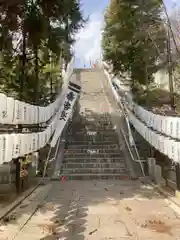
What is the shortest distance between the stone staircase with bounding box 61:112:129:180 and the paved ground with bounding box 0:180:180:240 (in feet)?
9.19

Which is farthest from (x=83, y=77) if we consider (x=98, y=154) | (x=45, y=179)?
(x=45, y=179)

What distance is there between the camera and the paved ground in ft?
18.3

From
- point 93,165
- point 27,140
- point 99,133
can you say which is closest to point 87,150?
point 93,165

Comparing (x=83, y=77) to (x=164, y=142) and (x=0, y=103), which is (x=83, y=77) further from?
(x=0, y=103)

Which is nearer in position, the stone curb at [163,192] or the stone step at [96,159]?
the stone curb at [163,192]

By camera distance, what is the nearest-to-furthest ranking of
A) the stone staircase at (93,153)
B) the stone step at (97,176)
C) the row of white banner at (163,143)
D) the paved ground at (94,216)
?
1. the paved ground at (94,216)
2. the row of white banner at (163,143)
3. the stone step at (97,176)
4. the stone staircase at (93,153)

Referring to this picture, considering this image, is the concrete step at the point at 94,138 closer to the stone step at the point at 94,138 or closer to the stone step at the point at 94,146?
the stone step at the point at 94,138

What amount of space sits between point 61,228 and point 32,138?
11.5 ft

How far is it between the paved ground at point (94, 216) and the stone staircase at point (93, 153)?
2.80 m

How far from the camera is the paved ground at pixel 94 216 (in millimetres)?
5574

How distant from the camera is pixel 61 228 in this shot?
235 inches

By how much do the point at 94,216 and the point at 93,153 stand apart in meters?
8.08

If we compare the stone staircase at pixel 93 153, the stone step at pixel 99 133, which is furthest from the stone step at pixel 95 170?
the stone step at pixel 99 133

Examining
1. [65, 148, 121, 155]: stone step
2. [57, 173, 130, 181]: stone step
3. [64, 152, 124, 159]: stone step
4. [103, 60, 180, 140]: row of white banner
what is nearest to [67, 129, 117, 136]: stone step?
[65, 148, 121, 155]: stone step
